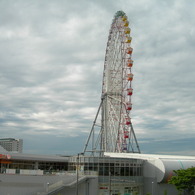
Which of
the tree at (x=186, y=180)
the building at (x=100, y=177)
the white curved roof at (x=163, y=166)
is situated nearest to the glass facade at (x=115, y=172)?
the building at (x=100, y=177)

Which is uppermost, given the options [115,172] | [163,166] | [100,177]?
[163,166]

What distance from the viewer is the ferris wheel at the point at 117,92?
6391 cm

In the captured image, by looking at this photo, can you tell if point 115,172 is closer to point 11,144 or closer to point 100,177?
point 100,177

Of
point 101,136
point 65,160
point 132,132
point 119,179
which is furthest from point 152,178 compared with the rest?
point 65,160

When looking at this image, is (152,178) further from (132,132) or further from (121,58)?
(121,58)

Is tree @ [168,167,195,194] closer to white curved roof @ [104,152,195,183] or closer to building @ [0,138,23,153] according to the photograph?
white curved roof @ [104,152,195,183]

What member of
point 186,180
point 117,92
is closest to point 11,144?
point 117,92

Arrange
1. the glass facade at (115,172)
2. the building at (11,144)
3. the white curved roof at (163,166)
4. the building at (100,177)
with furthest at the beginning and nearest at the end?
the building at (11,144)
the white curved roof at (163,166)
the glass facade at (115,172)
the building at (100,177)

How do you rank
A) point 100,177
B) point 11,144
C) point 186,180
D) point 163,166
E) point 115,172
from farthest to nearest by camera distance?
point 11,144
point 163,166
point 115,172
point 100,177
point 186,180

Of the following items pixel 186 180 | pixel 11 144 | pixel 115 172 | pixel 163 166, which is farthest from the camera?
pixel 11 144

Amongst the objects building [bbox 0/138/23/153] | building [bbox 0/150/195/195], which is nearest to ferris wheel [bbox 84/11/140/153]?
building [bbox 0/150/195/195]

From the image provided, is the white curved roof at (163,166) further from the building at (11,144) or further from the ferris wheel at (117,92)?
the building at (11,144)

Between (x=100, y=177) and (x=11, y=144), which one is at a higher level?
(x=11, y=144)

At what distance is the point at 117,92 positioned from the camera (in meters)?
67.2
